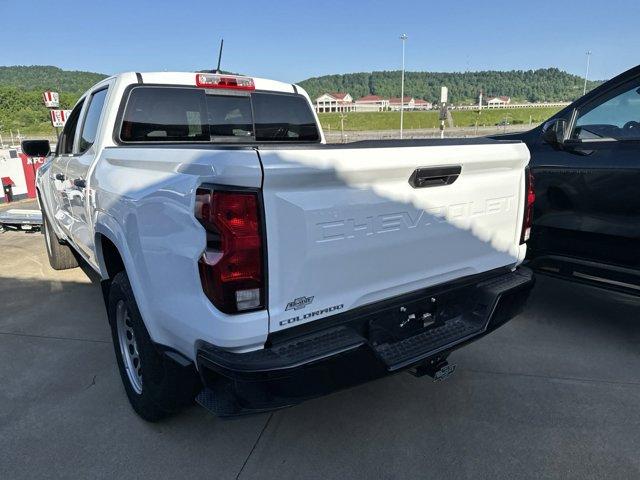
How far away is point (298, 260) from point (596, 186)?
282cm

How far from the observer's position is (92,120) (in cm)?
371

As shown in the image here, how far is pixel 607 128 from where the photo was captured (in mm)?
3756

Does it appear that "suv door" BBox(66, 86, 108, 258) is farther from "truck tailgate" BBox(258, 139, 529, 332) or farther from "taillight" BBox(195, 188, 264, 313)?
"truck tailgate" BBox(258, 139, 529, 332)

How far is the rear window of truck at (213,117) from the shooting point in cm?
346

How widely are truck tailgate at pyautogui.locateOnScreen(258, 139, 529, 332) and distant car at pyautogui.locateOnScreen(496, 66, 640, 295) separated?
1275 mm

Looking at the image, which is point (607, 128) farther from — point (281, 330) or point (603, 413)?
point (281, 330)

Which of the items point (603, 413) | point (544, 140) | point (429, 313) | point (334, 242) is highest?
point (544, 140)

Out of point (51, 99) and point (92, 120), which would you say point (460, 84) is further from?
point (92, 120)

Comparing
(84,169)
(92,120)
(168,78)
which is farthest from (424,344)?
(92,120)

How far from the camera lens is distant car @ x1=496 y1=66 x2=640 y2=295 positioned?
3463 mm

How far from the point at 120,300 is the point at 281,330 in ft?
4.02

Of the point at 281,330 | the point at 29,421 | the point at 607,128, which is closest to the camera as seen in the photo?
the point at 281,330

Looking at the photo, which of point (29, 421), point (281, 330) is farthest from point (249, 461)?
point (29, 421)

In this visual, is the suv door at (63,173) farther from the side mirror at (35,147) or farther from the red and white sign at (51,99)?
the red and white sign at (51,99)
